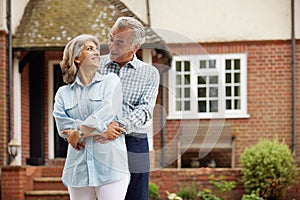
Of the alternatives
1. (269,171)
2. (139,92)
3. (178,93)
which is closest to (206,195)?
(269,171)

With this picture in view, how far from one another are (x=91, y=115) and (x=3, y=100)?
A: 7.06 m

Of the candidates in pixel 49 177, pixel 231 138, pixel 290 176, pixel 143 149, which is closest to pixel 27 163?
pixel 49 177

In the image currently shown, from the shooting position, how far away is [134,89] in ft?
9.45

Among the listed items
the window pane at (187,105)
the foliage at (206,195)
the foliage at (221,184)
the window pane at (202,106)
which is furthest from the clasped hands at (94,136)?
the window pane at (202,106)

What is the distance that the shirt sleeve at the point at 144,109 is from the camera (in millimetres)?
2818

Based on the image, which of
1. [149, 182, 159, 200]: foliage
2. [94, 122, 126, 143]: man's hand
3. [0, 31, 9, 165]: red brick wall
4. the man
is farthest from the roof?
[94, 122, 126, 143]: man's hand

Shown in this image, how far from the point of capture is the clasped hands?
2.73 meters

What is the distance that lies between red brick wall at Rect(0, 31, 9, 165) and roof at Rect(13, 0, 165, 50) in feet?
0.71

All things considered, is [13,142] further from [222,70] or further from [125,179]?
[125,179]

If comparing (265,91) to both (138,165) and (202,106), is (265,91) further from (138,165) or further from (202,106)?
(138,165)

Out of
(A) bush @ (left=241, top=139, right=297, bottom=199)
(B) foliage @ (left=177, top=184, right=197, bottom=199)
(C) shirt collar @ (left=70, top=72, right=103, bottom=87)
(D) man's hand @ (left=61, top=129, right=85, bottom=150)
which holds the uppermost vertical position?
(C) shirt collar @ (left=70, top=72, right=103, bottom=87)

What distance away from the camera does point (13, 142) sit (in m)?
9.09

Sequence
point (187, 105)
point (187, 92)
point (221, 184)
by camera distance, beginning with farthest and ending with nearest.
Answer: point (221, 184) → point (187, 105) → point (187, 92)

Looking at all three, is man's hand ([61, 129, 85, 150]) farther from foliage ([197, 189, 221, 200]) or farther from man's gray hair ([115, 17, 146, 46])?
foliage ([197, 189, 221, 200])
